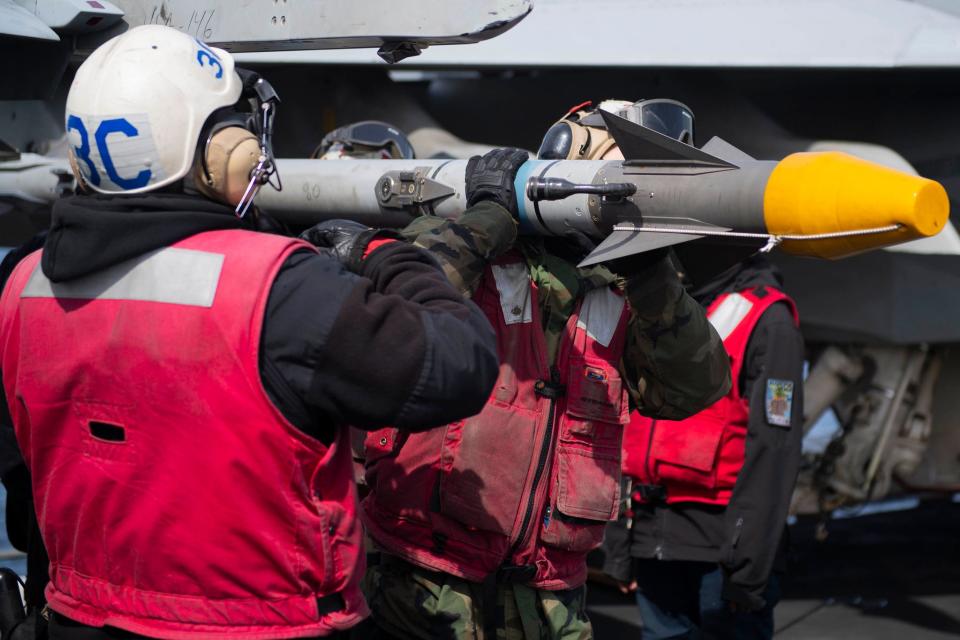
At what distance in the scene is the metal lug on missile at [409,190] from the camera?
304 cm

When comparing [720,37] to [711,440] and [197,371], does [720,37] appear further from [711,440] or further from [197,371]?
[197,371]

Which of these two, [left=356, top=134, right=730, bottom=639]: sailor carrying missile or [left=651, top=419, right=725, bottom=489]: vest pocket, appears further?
[left=651, top=419, right=725, bottom=489]: vest pocket

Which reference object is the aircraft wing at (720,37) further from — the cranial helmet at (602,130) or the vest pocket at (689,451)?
the cranial helmet at (602,130)

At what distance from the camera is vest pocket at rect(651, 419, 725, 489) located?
3.85m

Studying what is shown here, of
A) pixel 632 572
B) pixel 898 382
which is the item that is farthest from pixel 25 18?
pixel 898 382

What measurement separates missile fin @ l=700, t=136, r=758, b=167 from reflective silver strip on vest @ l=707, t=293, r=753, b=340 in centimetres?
135

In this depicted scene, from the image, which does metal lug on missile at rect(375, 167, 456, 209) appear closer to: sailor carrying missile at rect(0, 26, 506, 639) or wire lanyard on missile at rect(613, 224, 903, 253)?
wire lanyard on missile at rect(613, 224, 903, 253)

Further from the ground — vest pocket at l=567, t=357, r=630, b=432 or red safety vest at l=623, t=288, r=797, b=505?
vest pocket at l=567, t=357, r=630, b=432

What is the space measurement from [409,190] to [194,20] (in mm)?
740

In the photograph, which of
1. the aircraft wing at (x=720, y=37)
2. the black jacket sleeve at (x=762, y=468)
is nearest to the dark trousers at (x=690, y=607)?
the black jacket sleeve at (x=762, y=468)

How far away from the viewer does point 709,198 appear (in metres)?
2.47

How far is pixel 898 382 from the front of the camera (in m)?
5.75

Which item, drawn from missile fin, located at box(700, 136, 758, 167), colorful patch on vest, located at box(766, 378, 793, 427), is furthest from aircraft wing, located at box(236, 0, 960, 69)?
missile fin, located at box(700, 136, 758, 167)

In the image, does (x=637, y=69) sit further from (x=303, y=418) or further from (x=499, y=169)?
(x=303, y=418)
